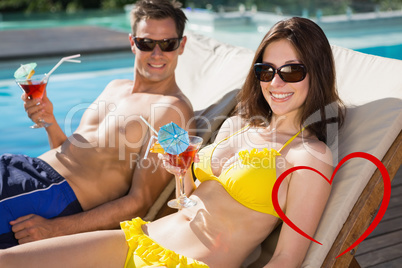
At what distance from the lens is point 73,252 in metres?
2.06

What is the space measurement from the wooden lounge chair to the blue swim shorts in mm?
502

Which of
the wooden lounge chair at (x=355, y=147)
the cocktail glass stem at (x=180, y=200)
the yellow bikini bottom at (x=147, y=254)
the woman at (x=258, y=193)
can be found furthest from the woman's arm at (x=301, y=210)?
the cocktail glass stem at (x=180, y=200)

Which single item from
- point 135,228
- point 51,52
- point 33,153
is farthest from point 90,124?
point 51,52

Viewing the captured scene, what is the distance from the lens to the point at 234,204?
86.3 inches

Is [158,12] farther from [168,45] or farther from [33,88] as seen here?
[33,88]

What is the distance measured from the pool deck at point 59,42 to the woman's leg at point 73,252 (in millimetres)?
7421

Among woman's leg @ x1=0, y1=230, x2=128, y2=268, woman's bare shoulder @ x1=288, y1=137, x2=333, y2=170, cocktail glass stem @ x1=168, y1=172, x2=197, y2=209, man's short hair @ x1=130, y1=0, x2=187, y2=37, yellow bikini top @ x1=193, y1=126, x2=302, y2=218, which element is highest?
man's short hair @ x1=130, y1=0, x2=187, y2=37

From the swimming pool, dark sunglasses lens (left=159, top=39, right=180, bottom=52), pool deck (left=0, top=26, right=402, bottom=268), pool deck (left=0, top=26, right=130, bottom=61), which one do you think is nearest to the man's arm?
dark sunglasses lens (left=159, top=39, right=180, bottom=52)

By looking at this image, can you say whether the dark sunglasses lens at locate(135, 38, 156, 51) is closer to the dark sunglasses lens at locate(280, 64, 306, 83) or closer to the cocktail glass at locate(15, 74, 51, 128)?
the cocktail glass at locate(15, 74, 51, 128)

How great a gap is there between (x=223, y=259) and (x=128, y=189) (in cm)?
105

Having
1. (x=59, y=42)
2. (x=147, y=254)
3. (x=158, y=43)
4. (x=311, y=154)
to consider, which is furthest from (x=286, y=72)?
(x=59, y=42)

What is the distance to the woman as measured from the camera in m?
2.05

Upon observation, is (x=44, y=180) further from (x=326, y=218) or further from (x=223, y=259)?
(x=326, y=218)

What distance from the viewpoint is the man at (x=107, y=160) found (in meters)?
2.69
